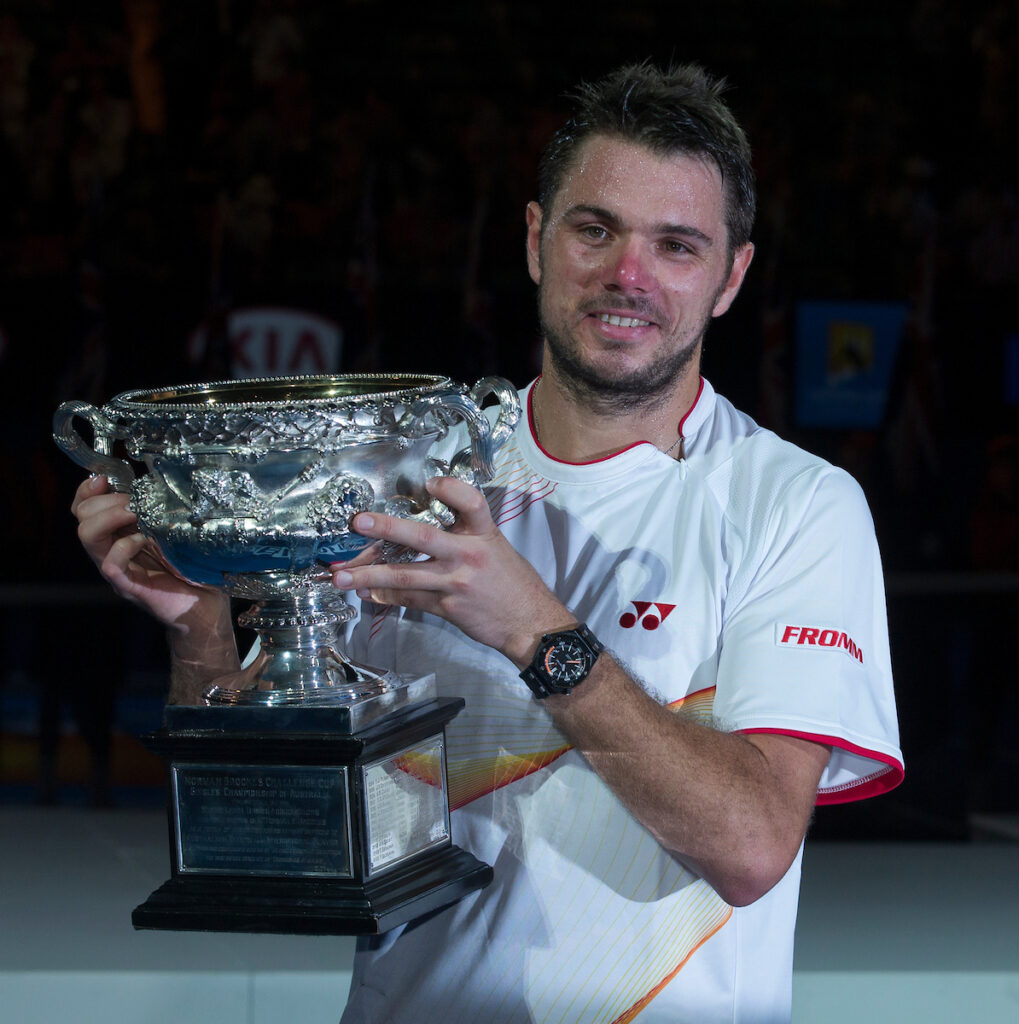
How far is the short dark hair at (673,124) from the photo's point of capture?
1.46 m

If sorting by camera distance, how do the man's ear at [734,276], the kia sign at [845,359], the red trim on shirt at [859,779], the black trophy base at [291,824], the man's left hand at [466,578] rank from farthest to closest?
the kia sign at [845,359] → the man's ear at [734,276] → the red trim on shirt at [859,779] → the black trophy base at [291,824] → the man's left hand at [466,578]

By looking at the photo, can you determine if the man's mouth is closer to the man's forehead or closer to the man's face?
the man's face

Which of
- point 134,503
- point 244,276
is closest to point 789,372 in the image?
point 244,276

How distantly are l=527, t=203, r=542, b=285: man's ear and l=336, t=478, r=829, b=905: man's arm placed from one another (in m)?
0.53

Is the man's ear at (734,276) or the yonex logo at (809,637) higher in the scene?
the man's ear at (734,276)

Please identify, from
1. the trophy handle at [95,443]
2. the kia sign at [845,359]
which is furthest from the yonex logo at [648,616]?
the kia sign at [845,359]

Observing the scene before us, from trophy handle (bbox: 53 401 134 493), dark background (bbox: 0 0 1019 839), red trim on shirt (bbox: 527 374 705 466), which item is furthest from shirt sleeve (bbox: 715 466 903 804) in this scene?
dark background (bbox: 0 0 1019 839)

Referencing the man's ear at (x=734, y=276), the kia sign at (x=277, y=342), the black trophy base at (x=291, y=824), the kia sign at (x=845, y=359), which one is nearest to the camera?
the black trophy base at (x=291, y=824)

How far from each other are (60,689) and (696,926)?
338cm

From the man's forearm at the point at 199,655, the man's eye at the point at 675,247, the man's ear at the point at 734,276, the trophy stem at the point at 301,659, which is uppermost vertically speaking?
the man's eye at the point at 675,247

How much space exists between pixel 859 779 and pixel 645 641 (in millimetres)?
274

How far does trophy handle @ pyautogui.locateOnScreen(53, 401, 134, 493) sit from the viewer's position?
50.1 inches

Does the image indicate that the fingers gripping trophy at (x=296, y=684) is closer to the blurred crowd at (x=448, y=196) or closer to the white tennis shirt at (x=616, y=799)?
the white tennis shirt at (x=616, y=799)

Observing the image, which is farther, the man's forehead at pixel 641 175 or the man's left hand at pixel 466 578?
the man's forehead at pixel 641 175
